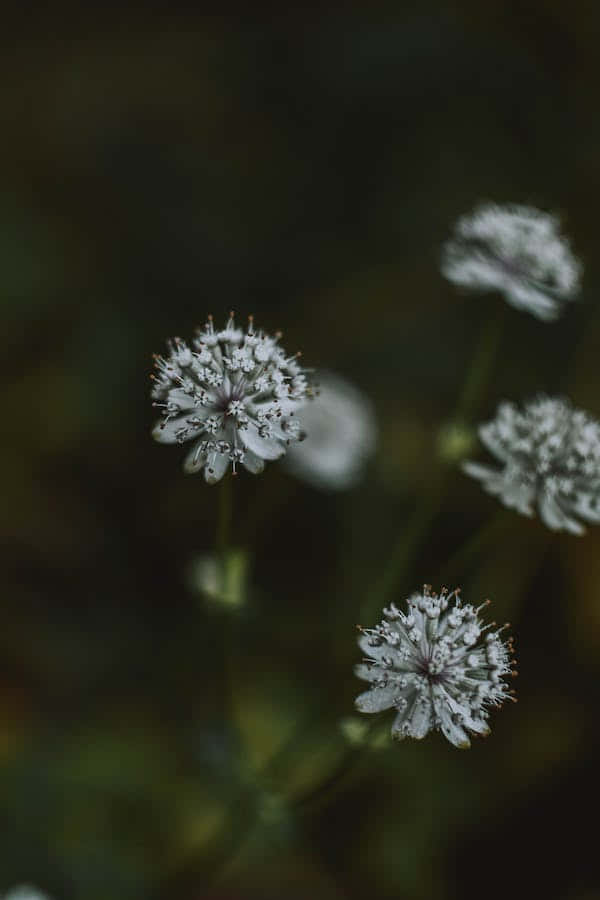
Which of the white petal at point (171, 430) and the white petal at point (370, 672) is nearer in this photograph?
the white petal at point (370, 672)

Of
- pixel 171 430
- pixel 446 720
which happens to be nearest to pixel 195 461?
pixel 171 430

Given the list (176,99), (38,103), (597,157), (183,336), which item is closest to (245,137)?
(176,99)

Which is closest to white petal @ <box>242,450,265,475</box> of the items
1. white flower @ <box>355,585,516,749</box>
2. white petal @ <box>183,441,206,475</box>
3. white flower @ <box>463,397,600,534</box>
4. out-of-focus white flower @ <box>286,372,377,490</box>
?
white petal @ <box>183,441,206,475</box>

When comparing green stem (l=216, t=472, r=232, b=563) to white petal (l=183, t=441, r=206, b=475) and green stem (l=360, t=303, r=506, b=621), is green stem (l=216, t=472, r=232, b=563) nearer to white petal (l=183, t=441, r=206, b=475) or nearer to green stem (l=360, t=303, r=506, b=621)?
white petal (l=183, t=441, r=206, b=475)

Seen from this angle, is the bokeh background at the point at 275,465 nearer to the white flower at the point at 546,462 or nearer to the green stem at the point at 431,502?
the green stem at the point at 431,502

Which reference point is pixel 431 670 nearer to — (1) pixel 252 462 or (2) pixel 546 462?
(1) pixel 252 462

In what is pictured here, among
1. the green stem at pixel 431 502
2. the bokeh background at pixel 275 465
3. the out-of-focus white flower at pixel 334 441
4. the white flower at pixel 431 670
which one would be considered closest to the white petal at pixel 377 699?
the white flower at pixel 431 670
